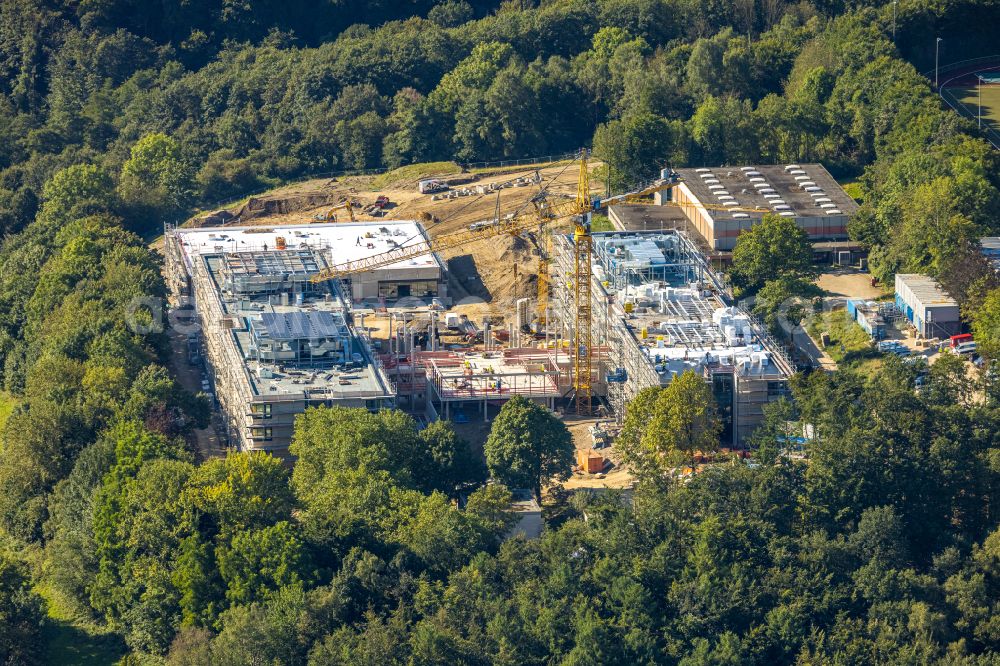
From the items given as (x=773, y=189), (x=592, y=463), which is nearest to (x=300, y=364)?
(x=592, y=463)

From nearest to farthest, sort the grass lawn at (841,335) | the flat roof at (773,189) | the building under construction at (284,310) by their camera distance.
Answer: the building under construction at (284,310) < the grass lawn at (841,335) < the flat roof at (773,189)

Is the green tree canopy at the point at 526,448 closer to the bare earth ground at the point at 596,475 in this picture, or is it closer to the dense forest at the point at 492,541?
the dense forest at the point at 492,541

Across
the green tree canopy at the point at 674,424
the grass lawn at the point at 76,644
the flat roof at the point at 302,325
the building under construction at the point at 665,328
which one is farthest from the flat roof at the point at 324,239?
the grass lawn at the point at 76,644

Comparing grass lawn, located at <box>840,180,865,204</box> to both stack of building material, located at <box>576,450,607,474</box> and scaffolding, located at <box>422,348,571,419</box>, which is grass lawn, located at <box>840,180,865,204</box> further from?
stack of building material, located at <box>576,450,607,474</box>

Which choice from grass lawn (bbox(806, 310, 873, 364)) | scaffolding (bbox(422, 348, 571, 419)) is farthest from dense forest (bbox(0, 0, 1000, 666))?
scaffolding (bbox(422, 348, 571, 419))

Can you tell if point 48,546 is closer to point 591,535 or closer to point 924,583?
point 591,535

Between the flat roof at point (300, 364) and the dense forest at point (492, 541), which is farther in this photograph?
the flat roof at point (300, 364)

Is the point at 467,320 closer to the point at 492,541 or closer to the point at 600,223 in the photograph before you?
the point at 600,223
